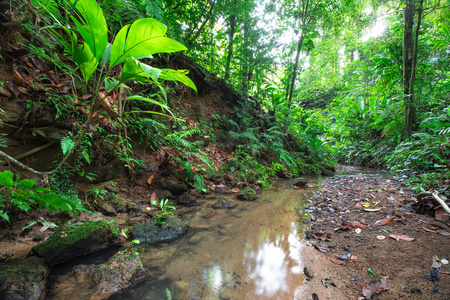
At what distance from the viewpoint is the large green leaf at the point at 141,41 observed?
1.20 metres

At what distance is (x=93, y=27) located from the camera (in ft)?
3.96

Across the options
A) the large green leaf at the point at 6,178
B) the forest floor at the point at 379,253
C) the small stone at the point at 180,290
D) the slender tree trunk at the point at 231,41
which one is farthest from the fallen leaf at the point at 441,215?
the slender tree trunk at the point at 231,41

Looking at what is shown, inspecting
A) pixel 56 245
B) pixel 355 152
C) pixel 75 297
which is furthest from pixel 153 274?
pixel 355 152

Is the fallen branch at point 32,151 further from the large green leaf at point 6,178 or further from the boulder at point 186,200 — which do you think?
the boulder at point 186,200

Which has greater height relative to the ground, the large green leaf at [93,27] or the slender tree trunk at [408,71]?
the slender tree trunk at [408,71]

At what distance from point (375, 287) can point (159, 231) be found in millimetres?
1941

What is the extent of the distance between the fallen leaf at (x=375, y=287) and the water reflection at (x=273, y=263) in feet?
1.51

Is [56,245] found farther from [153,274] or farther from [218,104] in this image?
[218,104]

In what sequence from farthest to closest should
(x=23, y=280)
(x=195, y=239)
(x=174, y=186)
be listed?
(x=174, y=186), (x=195, y=239), (x=23, y=280)

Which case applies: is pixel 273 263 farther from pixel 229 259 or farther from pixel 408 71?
pixel 408 71

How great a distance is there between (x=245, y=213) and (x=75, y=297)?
2.06 m

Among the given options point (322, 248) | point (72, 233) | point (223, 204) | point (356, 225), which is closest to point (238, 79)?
point (223, 204)

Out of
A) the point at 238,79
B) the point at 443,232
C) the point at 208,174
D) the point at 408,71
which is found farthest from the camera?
the point at 238,79

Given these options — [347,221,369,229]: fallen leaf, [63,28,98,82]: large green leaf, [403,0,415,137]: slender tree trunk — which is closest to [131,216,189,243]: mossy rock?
[63,28,98,82]: large green leaf
